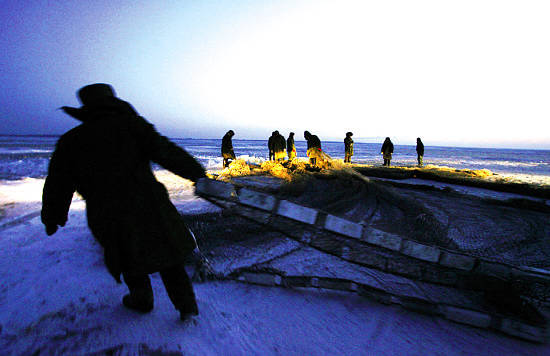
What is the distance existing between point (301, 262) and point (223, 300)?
3.25ft

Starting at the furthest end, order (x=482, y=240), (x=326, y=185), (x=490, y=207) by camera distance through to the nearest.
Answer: (x=326, y=185) → (x=490, y=207) → (x=482, y=240)

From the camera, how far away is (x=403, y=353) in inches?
59.2

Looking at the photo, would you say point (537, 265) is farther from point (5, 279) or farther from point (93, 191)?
point (5, 279)

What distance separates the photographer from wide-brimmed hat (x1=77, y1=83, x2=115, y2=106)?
4.66ft

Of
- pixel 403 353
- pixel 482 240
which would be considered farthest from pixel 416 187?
pixel 403 353

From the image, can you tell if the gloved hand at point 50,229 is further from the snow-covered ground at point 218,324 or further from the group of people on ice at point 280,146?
the group of people on ice at point 280,146

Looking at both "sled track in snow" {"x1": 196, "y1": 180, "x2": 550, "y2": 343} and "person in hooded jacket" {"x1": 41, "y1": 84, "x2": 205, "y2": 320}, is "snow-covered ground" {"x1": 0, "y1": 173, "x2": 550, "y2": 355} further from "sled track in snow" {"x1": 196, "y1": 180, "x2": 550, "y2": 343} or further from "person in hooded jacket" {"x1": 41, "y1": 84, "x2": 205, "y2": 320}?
"person in hooded jacket" {"x1": 41, "y1": 84, "x2": 205, "y2": 320}

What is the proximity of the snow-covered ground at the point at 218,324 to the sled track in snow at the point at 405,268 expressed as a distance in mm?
96

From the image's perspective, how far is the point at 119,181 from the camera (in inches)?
54.4

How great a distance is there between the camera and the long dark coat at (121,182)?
1.38 meters

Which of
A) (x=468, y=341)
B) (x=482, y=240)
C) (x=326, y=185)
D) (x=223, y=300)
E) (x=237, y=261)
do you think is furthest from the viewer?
(x=326, y=185)

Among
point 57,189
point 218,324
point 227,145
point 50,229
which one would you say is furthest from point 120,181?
point 227,145

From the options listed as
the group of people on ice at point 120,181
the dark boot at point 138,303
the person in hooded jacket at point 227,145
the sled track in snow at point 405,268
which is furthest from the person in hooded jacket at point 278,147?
the group of people on ice at point 120,181

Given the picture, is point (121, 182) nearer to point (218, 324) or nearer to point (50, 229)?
point (50, 229)
